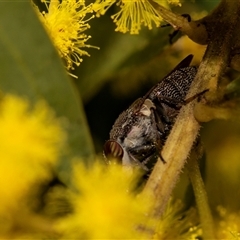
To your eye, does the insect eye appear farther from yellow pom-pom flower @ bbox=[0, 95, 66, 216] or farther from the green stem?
yellow pom-pom flower @ bbox=[0, 95, 66, 216]

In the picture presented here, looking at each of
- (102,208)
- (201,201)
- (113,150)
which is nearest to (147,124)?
(113,150)

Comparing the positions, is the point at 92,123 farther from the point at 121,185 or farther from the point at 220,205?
the point at 121,185

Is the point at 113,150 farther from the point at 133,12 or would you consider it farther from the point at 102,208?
the point at 102,208

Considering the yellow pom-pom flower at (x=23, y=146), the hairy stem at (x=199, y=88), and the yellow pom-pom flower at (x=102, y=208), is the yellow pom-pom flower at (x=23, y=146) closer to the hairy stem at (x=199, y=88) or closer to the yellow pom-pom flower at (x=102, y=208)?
the yellow pom-pom flower at (x=102, y=208)

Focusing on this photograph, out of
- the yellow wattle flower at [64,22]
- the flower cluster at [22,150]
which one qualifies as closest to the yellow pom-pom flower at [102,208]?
the flower cluster at [22,150]

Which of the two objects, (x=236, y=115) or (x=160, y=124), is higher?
(x=236, y=115)

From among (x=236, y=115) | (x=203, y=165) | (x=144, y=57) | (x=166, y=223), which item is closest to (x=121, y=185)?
(x=236, y=115)
